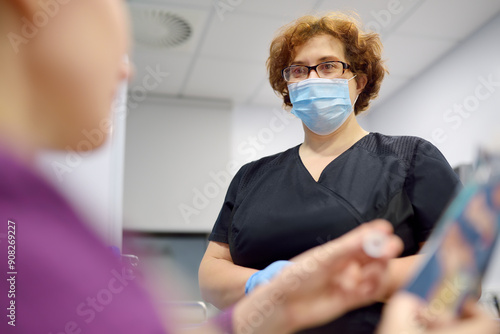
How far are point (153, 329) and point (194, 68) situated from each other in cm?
393

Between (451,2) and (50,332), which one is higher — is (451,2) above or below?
above

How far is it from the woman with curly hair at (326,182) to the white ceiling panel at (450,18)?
2167 millimetres

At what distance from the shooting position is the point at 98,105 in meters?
0.39

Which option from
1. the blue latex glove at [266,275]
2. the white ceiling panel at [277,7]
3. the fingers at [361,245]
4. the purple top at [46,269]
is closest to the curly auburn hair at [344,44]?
the blue latex glove at [266,275]

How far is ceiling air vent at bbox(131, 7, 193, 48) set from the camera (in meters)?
3.25

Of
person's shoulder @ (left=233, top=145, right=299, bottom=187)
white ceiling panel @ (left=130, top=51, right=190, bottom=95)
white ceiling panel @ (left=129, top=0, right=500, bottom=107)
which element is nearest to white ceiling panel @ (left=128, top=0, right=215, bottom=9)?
white ceiling panel @ (left=129, top=0, right=500, bottom=107)

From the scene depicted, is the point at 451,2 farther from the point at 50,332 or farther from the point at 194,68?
the point at 50,332

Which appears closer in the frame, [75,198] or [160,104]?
[75,198]

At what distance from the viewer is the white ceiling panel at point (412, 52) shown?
375cm

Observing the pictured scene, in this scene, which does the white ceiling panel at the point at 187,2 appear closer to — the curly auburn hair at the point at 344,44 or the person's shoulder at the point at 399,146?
the curly auburn hair at the point at 344,44

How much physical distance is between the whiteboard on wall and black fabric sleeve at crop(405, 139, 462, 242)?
10.7 ft

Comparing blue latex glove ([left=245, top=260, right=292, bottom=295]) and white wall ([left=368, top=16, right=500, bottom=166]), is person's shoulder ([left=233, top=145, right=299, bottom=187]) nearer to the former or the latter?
blue latex glove ([left=245, top=260, right=292, bottom=295])

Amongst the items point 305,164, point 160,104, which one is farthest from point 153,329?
point 160,104

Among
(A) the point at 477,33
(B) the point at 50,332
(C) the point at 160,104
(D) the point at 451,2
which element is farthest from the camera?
(C) the point at 160,104
